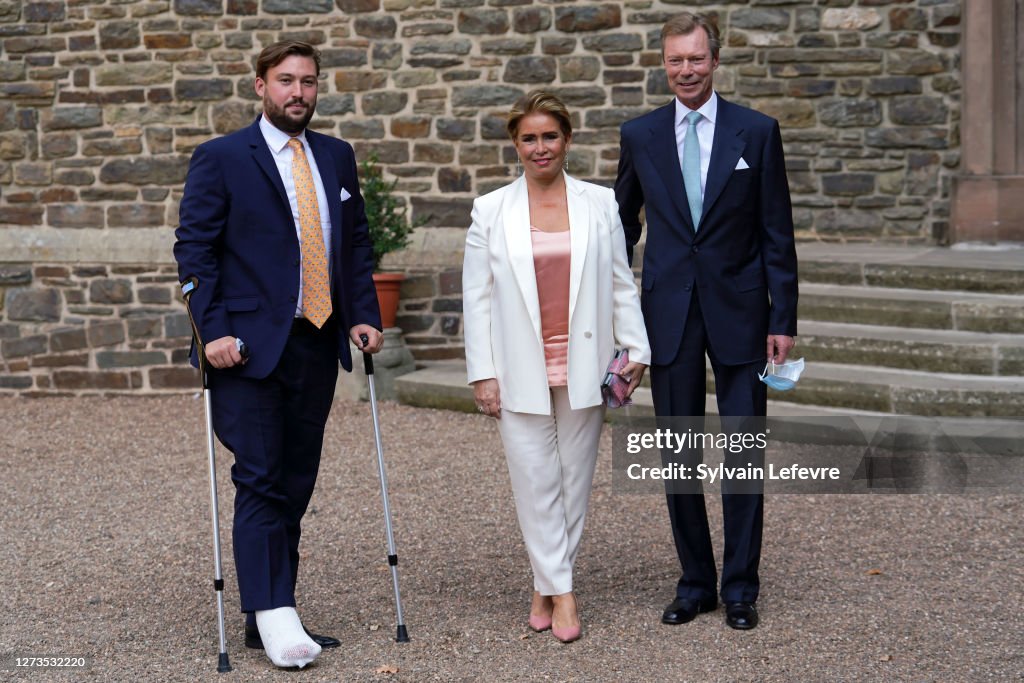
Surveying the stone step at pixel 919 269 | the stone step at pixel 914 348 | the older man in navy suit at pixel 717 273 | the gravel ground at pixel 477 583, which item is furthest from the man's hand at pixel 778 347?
the stone step at pixel 919 269

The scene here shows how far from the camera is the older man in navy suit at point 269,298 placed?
3941mm

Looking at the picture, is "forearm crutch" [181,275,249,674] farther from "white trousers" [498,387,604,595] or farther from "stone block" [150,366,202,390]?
"stone block" [150,366,202,390]

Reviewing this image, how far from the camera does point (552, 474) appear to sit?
4156 millimetres

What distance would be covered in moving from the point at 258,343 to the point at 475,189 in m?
5.92

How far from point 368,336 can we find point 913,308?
4427 millimetres

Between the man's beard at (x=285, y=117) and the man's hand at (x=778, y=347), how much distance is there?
5.22 ft

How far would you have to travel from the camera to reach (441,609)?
4.46 m

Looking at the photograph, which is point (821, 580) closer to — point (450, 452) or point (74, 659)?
point (74, 659)

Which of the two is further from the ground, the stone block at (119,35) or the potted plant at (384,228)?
the stone block at (119,35)

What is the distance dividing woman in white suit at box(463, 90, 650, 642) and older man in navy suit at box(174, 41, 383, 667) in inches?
18.9

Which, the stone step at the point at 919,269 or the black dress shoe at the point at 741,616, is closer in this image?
the black dress shoe at the point at 741,616

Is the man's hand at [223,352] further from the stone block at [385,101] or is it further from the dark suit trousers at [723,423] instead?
the stone block at [385,101]

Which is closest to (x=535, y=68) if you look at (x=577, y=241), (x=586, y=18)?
(x=586, y=18)

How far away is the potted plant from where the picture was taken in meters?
8.81
